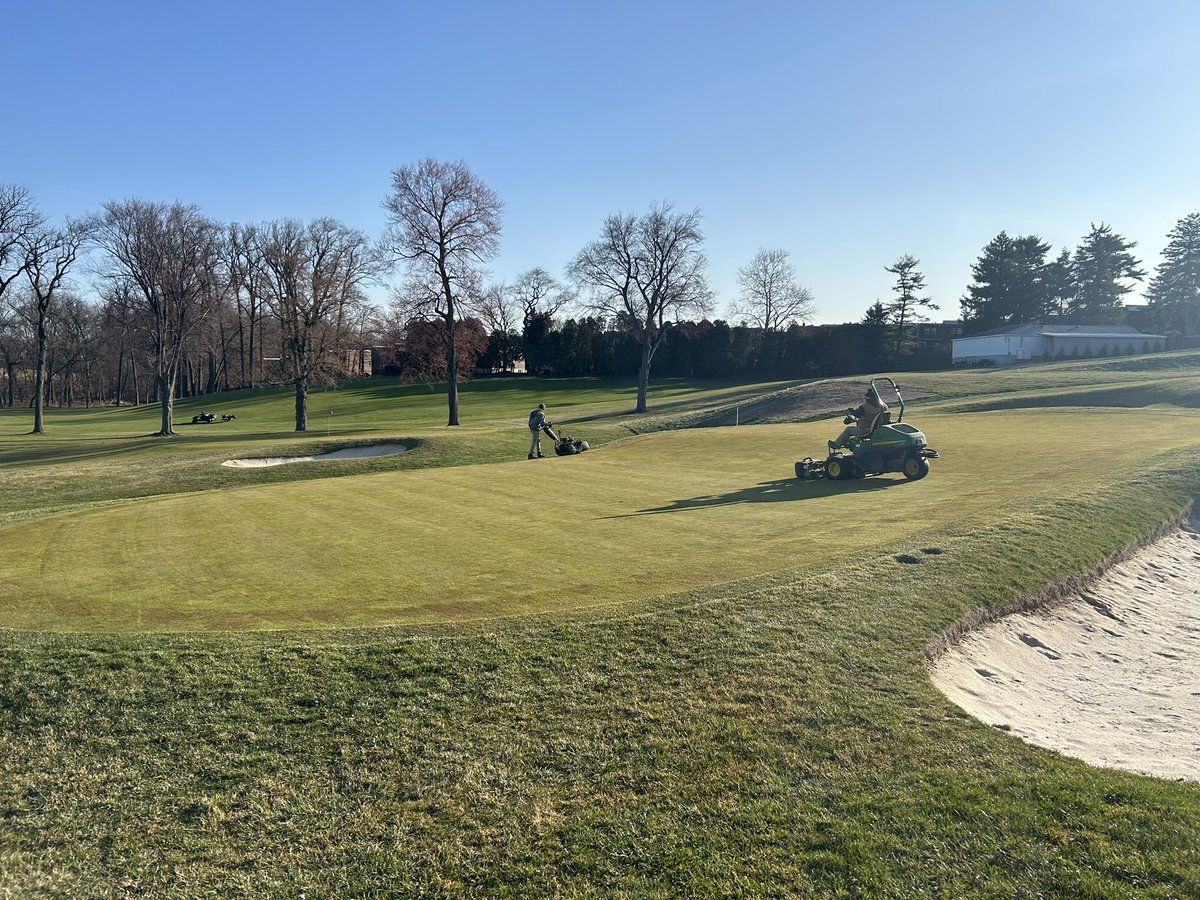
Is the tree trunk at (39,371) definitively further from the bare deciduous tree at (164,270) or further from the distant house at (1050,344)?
the distant house at (1050,344)

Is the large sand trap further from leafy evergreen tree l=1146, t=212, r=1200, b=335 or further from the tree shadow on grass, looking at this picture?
leafy evergreen tree l=1146, t=212, r=1200, b=335

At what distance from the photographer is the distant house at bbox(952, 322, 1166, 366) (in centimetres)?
7519

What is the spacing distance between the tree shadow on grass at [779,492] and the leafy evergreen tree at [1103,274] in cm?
9987

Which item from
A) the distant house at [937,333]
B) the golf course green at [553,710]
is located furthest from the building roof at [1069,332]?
the golf course green at [553,710]

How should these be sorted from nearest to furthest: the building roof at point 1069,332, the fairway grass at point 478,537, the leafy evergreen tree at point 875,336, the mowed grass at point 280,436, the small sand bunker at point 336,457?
the fairway grass at point 478,537
the mowed grass at point 280,436
the small sand bunker at point 336,457
the building roof at point 1069,332
the leafy evergreen tree at point 875,336

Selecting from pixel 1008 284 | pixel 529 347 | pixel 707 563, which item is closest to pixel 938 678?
pixel 707 563

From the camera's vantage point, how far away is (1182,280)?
10231cm

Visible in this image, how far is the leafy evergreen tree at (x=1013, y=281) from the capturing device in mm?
98875

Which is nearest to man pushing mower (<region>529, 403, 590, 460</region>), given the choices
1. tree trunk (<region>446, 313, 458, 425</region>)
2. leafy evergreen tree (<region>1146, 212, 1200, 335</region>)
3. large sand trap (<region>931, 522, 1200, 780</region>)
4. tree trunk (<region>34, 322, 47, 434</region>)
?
tree trunk (<region>446, 313, 458, 425</region>)

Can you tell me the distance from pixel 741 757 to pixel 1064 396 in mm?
40683

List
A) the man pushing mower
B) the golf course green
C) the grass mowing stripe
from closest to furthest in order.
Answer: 1. the grass mowing stripe
2. the golf course green
3. the man pushing mower

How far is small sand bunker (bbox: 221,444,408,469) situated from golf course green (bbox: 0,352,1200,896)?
1487 cm

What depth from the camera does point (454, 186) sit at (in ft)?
154

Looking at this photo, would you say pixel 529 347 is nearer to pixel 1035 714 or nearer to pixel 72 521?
pixel 72 521
